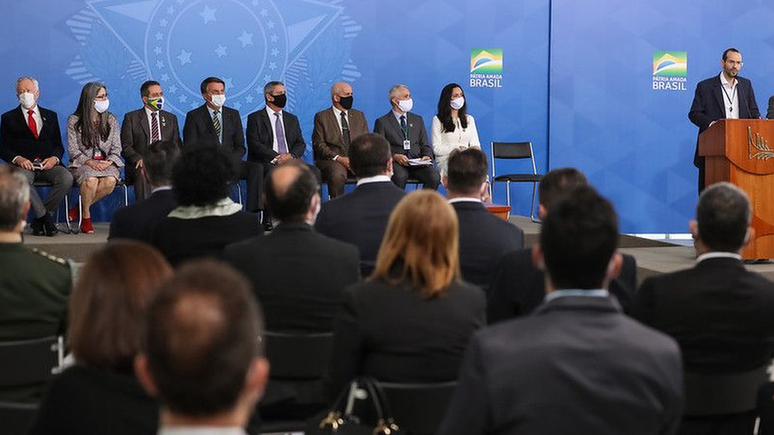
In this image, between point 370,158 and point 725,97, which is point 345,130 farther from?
point 370,158

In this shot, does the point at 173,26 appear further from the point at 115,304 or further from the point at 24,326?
the point at 115,304

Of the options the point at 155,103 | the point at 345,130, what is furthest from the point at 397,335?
the point at 345,130

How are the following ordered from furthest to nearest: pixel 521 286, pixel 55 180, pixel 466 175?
pixel 55 180 < pixel 466 175 < pixel 521 286

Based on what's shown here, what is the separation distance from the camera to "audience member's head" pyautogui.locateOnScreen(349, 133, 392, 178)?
4.85 m

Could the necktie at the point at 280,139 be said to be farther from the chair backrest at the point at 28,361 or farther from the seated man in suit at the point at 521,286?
the chair backrest at the point at 28,361

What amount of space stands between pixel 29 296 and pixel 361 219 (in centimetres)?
175

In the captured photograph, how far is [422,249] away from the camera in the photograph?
273 centimetres

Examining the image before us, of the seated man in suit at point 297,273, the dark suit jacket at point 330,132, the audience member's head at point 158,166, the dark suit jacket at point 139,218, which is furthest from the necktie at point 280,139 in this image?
the seated man in suit at point 297,273

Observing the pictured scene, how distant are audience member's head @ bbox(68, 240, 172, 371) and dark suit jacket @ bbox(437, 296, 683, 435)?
0.58m

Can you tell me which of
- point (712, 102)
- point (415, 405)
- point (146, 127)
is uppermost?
point (712, 102)

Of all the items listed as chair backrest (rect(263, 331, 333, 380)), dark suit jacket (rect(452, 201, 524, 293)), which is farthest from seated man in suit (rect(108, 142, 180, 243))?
chair backrest (rect(263, 331, 333, 380))

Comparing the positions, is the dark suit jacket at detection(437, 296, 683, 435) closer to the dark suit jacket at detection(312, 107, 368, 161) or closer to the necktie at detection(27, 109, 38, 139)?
the dark suit jacket at detection(312, 107, 368, 161)

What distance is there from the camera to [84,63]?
9.37 metres

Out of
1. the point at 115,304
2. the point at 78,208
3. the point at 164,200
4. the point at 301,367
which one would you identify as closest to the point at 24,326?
the point at 301,367
